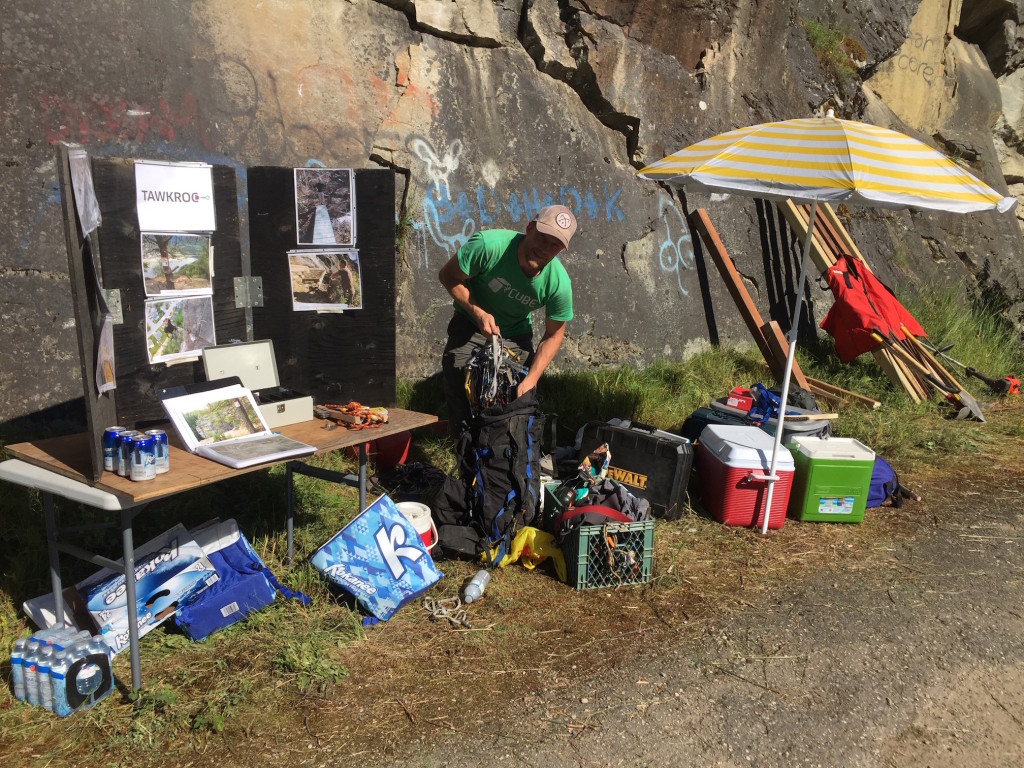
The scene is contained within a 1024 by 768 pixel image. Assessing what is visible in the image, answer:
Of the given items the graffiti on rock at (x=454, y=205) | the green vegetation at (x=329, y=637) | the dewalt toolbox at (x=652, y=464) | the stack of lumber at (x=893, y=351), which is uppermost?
the graffiti on rock at (x=454, y=205)

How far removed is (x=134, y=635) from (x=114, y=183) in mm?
2035

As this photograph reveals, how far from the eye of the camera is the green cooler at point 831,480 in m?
5.32

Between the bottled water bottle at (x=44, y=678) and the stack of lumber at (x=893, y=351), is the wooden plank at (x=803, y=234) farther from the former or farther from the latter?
the bottled water bottle at (x=44, y=678)

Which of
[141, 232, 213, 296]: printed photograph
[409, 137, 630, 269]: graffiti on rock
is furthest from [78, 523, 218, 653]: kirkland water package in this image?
[409, 137, 630, 269]: graffiti on rock

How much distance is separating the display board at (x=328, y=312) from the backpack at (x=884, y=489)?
3.55m

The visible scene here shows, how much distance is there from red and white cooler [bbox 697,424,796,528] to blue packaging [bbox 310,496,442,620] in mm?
2280

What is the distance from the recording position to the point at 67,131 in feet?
16.6

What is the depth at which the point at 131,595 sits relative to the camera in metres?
3.18

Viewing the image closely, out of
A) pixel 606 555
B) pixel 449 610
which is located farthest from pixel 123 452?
pixel 606 555

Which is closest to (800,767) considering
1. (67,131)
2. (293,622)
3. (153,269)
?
(293,622)

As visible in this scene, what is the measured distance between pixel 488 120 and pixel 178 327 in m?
3.95

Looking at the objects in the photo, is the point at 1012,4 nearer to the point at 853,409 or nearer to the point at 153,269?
the point at 853,409

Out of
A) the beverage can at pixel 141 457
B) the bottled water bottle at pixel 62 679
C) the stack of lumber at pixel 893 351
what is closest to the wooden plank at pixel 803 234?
the stack of lumber at pixel 893 351

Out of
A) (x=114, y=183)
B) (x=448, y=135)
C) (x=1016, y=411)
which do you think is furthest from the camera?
(x=1016, y=411)
